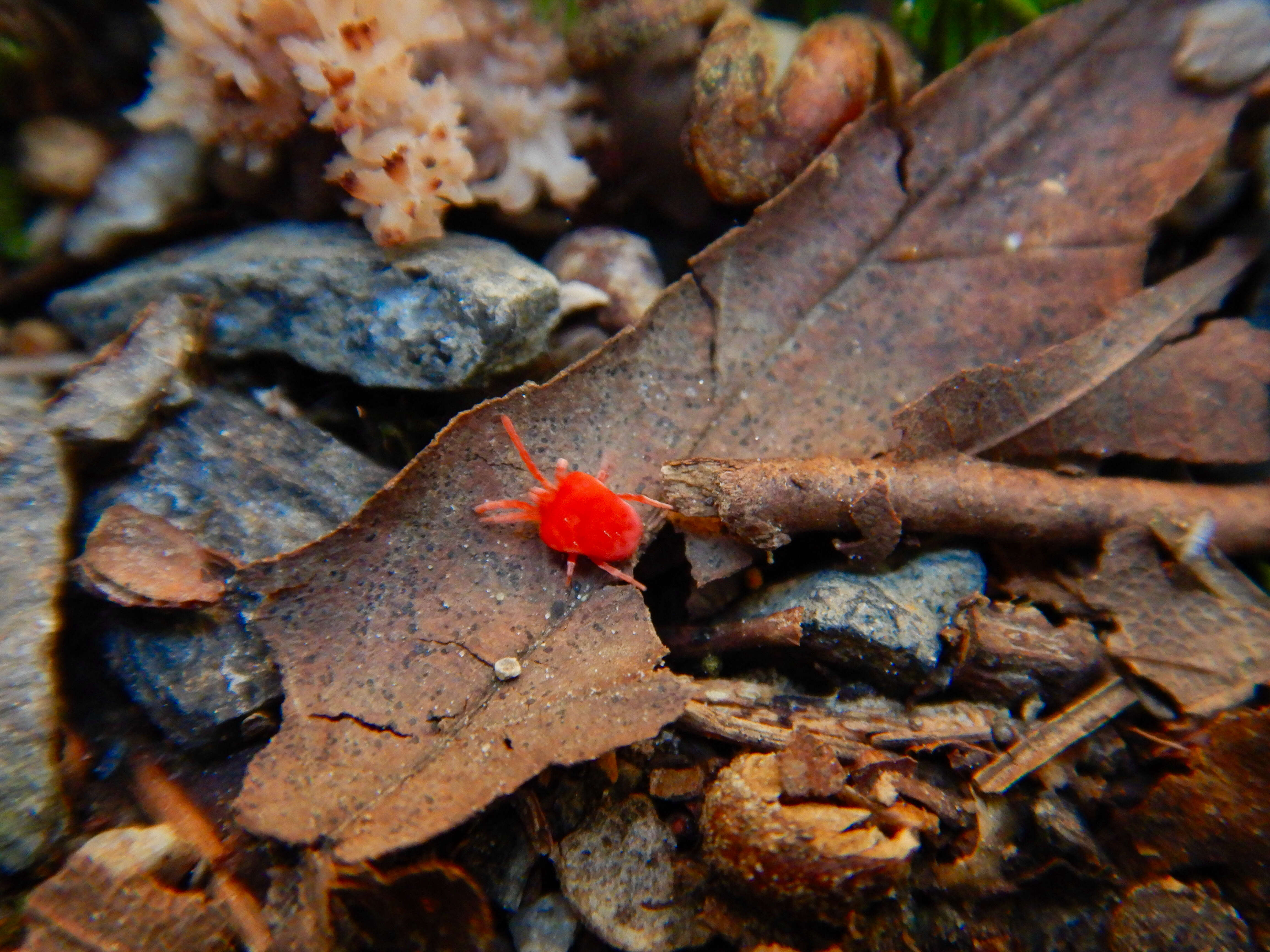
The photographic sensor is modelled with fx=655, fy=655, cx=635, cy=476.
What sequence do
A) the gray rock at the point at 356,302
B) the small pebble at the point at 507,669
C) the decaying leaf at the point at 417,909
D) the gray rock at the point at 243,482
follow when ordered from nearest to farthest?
the decaying leaf at the point at 417,909
the small pebble at the point at 507,669
the gray rock at the point at 243,482
the gray rock at the point at 356,302

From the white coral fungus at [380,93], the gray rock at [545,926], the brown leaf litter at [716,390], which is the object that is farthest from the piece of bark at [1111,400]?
the white coral fungus at [380,93]

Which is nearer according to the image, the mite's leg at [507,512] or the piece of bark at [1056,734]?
the piece of bark at [1056,734]

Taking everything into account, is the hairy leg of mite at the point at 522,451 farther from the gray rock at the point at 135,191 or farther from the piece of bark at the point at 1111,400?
the gray rock at the point at 135,191

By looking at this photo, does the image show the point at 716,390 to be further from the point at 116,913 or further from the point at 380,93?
the point at 116,913

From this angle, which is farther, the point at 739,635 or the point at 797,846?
the point at 739,635

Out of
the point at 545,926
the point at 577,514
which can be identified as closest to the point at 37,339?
the point at 577,514

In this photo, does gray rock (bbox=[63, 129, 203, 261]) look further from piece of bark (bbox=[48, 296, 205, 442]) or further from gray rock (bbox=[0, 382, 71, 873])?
gray rock (bbox=[0, 382, 71, 873])

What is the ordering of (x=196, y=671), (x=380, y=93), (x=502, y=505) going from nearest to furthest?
1. (x=196, y=671)
2. (x=502, y=505)
3. (x=380, y=93)
